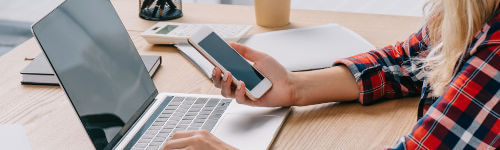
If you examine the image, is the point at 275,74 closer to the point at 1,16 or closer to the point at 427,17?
the point at 427,17

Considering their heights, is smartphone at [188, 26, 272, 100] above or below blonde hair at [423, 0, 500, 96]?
below

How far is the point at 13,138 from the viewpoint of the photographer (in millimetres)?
735

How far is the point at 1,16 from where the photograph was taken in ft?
9.61

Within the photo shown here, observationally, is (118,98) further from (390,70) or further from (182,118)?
(390,70)

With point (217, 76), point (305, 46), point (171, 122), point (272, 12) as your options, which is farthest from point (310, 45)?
point (171, 122)

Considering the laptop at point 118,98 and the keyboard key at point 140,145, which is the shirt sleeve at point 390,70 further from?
the keyboard key at point 140,145

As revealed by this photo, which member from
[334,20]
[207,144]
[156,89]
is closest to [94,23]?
[156,89]

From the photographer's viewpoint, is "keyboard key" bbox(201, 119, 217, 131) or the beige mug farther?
the beige mug

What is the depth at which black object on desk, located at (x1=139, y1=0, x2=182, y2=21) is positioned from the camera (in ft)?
4.56

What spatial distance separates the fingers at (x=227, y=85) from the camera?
872 millimetres

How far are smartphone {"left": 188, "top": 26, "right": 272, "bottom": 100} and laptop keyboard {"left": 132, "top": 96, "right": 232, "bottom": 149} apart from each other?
2.1 inches

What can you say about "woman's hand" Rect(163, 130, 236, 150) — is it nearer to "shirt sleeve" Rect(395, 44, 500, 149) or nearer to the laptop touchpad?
the laptop touchpad

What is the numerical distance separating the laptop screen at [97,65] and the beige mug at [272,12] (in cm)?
49

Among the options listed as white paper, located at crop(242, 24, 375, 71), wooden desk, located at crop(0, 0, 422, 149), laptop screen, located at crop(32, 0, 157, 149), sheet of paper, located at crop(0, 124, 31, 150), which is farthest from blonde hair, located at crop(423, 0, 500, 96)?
sheet of paper, located at crop(0, 124, 31, 150)
